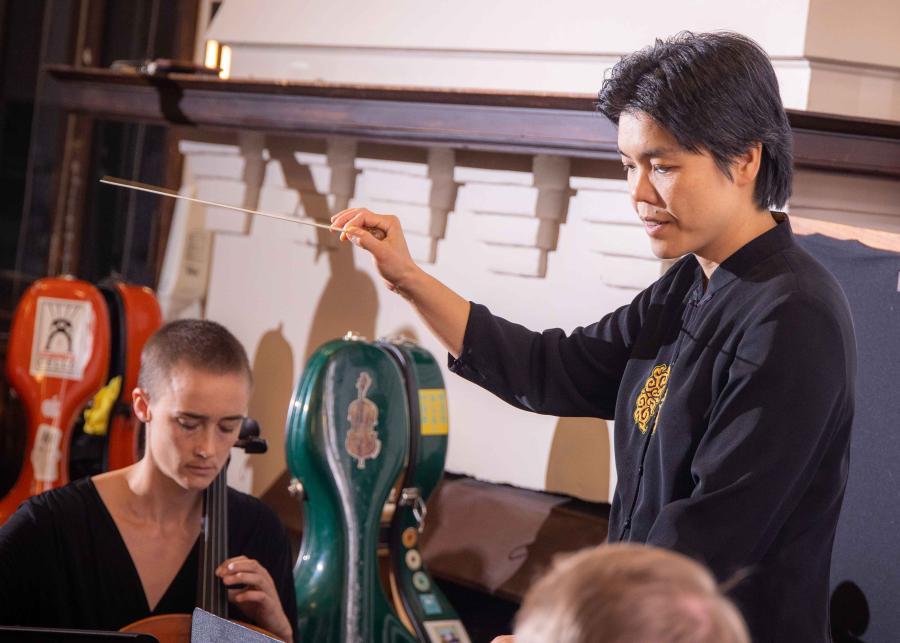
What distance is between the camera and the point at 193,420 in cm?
243

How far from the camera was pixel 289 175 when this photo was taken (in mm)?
3896

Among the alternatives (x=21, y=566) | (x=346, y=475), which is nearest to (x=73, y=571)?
(x=21, y=566)

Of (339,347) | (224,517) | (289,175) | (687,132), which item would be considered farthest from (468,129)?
(687,132)

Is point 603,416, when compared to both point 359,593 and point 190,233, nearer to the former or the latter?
point 359,593

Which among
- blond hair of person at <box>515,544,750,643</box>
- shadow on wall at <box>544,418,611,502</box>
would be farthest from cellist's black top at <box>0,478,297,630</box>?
blond hair of person at <box>515,544,750,643</box>

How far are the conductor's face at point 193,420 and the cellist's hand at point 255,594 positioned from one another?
17 centimetres

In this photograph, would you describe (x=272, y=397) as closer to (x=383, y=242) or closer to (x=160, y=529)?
(x=160, y=529)

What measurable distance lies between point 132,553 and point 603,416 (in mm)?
908

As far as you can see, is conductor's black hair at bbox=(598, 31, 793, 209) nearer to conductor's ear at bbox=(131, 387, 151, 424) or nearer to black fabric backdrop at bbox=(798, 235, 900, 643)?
black fabric backdrop at bbox=(798, 235, 900, 643)

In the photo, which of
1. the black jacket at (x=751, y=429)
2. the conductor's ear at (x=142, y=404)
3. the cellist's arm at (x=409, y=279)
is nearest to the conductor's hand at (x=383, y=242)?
the cellist's arm at (x=409, y=279)

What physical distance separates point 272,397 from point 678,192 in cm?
243

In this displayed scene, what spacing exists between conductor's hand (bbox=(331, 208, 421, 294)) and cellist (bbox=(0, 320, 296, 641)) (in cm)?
61

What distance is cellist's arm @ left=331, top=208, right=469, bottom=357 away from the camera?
196 centimetres

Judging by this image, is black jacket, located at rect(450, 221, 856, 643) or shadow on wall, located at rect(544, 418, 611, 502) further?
shadow on wall, located at rect(544, 418, 611, 502)
